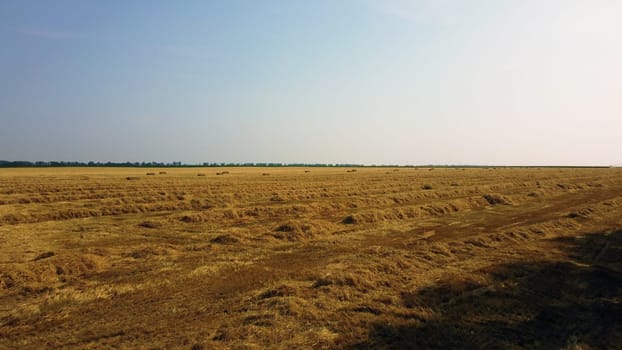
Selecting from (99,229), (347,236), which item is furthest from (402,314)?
(99,229)

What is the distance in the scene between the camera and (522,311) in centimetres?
809

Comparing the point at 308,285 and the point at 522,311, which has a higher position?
the point at 522,311

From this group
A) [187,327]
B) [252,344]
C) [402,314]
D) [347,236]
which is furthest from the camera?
[347,236]

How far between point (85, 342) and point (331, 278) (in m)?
6.08

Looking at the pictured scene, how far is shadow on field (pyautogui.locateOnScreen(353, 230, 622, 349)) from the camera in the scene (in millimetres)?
6770

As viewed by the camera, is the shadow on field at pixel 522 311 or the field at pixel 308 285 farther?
the field at pixel 308 285

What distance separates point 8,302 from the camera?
899 centimetres

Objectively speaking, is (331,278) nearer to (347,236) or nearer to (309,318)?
(309,318)

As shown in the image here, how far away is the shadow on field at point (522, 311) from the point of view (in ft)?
22.2

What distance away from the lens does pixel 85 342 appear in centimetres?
684

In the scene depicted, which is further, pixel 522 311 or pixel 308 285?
pixel 308 285

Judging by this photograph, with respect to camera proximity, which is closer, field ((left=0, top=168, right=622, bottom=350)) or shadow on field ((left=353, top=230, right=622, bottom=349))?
shadow on field ((left=353, top=230, right=622, bottom=349))

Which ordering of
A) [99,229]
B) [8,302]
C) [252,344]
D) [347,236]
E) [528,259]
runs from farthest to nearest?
1. [99,229]
2. [347,236]
3. [528,259]
4. [8,302]
5. [252,344]

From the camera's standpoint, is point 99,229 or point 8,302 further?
point 99,229
